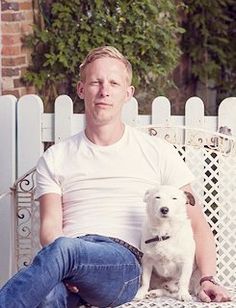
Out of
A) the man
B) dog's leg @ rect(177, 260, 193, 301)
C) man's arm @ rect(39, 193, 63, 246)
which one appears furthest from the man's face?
dog's leg @ rect(177, 260, 193, 301)

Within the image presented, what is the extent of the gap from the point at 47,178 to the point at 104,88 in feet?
1.35

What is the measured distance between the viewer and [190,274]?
3.34m

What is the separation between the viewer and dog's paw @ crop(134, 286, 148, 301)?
3301mm

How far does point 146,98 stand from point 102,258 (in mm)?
2929

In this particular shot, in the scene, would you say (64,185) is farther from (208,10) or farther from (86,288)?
(208,10)

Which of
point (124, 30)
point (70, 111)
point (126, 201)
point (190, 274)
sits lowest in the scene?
point (190, 274)

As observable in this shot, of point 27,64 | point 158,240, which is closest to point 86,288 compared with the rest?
point 158,240

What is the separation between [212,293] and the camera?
323 centimetres

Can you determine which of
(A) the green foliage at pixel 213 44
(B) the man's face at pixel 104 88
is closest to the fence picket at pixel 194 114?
(B) the man's face at pixel 104 88

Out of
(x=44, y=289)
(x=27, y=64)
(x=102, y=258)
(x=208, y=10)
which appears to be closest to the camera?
(x=44, y=289)

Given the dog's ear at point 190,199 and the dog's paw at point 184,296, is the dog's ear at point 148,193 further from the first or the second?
the dog's paw at point 184,296

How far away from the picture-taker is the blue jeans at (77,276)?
2.90 meters

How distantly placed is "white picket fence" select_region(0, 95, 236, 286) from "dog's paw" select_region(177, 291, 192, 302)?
1051 millimetres

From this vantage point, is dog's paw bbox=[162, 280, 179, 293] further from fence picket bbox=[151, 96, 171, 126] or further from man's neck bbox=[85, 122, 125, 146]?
fence picket bbox=[151, 96, 171, 126]
